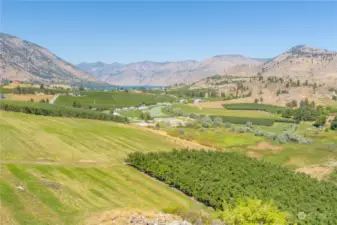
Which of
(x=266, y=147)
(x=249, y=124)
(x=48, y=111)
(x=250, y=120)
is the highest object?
(x=48, y=111)

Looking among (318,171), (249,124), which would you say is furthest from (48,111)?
(249,124)

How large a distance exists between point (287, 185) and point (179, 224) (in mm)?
35089

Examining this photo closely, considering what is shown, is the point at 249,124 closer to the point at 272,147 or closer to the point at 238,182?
the point at 272,147

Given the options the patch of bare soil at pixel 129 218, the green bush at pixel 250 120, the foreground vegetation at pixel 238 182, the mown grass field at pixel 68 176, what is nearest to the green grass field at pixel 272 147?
the mown grass field at pixel 68 176

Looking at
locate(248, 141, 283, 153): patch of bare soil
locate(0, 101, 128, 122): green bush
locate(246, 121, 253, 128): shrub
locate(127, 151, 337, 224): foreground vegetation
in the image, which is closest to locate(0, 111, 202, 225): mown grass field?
locate(127, 151, 337, 224): foreground vegetation

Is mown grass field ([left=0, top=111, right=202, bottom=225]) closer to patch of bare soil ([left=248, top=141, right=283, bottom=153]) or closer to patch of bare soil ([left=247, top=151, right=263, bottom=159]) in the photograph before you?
patch of bare soil ([left=247, top=151, right=263, bottom=159])

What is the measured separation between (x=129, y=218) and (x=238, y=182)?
30.1 m

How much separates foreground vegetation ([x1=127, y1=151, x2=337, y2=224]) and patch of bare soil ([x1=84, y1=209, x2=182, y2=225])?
16626 mm

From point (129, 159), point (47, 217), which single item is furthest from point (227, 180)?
point (47, 217)

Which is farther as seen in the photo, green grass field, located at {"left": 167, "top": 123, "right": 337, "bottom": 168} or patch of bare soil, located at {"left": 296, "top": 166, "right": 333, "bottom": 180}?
green grass field, located at {"left": 167, "top": 123, "right": 337, "bottom": 168}

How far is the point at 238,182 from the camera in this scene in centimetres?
6000

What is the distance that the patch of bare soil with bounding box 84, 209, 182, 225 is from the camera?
113 feet

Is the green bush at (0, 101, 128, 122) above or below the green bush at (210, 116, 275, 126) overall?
above

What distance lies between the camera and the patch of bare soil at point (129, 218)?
34.5m
